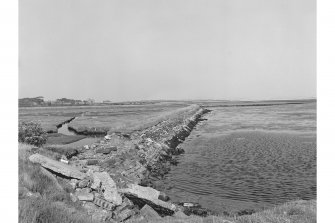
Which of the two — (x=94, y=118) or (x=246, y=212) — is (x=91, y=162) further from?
(x=94, y=118)

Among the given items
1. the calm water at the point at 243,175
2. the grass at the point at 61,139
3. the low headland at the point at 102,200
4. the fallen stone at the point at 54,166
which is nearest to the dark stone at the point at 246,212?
the low headland at the point at 102,200

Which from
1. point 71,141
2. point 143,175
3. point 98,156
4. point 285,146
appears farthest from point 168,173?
point 71,141

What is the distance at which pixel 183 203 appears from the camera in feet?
42.8

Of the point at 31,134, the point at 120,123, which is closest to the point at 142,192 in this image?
the point at 31,134

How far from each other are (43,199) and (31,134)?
43.7 feet

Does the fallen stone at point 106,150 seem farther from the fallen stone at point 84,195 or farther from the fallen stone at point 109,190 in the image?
the fallen stone at point 84,195

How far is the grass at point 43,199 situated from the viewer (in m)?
6.09

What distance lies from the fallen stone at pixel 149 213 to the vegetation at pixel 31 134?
11572mm

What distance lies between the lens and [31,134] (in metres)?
19.2

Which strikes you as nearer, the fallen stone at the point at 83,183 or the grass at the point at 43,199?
the grass at the point at 43,199

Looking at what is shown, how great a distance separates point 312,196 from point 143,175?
8.84 m

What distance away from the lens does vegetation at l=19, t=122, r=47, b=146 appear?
61.1ft

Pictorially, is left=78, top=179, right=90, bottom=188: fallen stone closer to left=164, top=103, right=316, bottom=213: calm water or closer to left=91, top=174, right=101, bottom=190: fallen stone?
left=91, top=174, right=101, bottom=190: fallen stone
